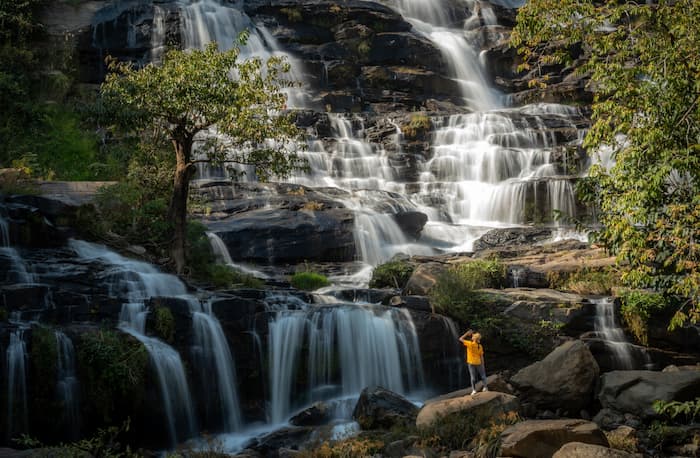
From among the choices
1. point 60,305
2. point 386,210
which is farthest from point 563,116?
point 60,305

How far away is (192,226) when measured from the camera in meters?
20.4

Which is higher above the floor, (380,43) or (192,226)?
(380,43)

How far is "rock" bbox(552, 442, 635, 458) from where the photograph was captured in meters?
8.66

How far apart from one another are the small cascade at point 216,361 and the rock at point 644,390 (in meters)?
7.85

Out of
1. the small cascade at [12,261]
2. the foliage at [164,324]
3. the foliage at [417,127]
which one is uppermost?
the foliage at [417,127]

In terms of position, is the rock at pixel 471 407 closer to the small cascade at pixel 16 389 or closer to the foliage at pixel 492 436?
the foliage at pixel 492 436

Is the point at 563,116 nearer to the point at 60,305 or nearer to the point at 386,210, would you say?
the point at 386,210

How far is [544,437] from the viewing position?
9594 mm

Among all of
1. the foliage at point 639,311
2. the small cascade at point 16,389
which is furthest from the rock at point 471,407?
the small cascade at point 16,389

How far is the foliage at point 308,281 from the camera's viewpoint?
20.5 m

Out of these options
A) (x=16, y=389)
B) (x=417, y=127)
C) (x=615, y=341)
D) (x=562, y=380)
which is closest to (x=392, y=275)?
(x=615, y=341)

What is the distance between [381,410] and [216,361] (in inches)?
155

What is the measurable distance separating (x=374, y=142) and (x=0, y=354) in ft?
89.2

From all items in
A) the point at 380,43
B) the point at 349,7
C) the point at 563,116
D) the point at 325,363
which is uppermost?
the point at 349,7
